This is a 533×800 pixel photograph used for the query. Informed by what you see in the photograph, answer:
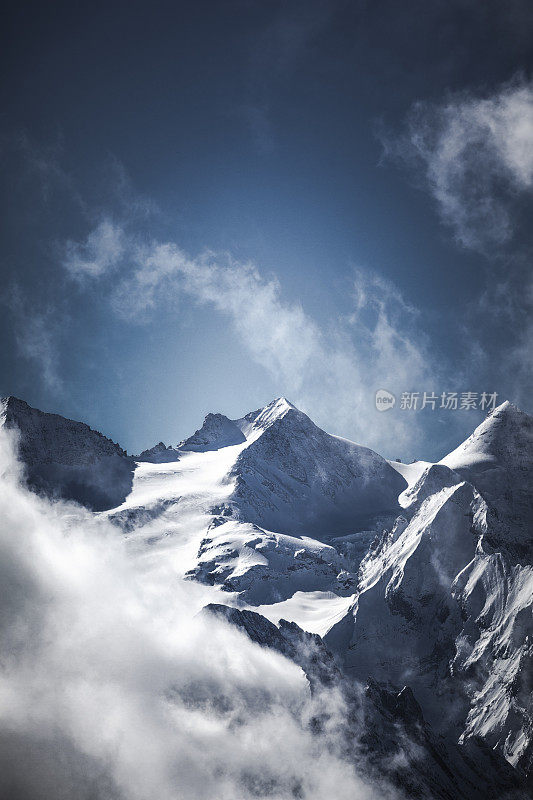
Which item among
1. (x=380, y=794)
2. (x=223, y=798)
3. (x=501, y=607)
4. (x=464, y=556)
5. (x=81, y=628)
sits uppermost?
(x=81, y=628)

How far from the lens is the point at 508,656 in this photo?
148750 mm

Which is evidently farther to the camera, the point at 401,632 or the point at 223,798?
the point at 401,632

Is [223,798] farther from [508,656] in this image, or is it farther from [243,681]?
[508,656]

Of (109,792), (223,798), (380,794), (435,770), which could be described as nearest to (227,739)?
(223,798)

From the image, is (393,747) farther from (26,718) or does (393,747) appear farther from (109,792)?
(26,718)

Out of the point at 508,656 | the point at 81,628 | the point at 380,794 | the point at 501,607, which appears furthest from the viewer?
the point at 81,628

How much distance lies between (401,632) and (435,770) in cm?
3826

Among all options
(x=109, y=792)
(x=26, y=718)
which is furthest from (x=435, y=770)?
(x=26, y=718)

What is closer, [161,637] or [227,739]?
[227,739]

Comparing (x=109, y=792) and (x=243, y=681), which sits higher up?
(x=243, y=681)

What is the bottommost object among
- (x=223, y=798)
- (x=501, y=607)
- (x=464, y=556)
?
(x=223, y=798)

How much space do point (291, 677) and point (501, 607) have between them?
60.4m

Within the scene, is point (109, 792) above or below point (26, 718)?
below

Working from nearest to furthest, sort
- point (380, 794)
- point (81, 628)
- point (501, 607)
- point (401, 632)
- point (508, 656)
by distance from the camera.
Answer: point (380, 794) → point (508, 656) → point (501, 607) → point (401, 632) → point (81, 628)
